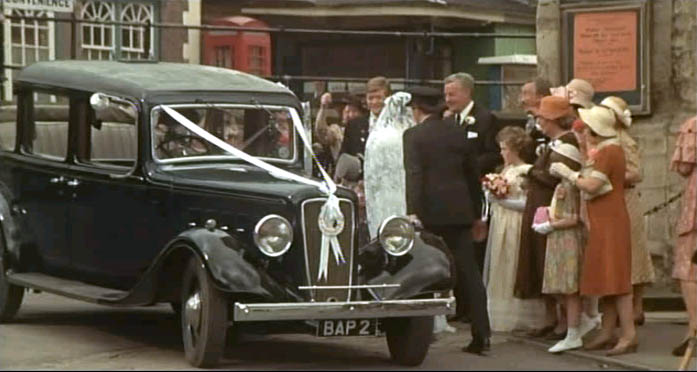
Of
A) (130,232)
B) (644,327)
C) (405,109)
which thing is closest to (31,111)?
(130,232)

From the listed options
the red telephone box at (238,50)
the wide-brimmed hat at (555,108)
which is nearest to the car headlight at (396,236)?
the wide-brimmed hat at (555,108)

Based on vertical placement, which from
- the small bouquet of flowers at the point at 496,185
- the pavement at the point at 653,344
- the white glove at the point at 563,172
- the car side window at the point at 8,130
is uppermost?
the car side window at the point at 8,130

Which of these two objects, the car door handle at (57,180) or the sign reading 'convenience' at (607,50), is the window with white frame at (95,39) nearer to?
the sign reading 'convenience' at (607,50)

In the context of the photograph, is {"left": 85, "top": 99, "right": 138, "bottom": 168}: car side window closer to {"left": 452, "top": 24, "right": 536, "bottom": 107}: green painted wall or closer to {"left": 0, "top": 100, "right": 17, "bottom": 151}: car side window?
{"left": 0, "top": 100, "right": 17, "bottom": 151}: car side window

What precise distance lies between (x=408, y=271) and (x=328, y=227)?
0.63 meters

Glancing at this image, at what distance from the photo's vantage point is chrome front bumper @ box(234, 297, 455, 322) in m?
11.2

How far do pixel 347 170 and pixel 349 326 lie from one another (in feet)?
9.23

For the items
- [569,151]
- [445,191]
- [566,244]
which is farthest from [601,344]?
[445,191]

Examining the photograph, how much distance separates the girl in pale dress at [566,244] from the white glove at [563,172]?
92 millimetres

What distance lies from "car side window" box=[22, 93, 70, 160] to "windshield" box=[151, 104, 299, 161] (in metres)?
1.17

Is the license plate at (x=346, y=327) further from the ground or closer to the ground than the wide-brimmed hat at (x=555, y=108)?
closer to the ground

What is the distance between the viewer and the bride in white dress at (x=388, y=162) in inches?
531

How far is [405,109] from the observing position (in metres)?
13.6

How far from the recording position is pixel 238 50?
29.5 m
